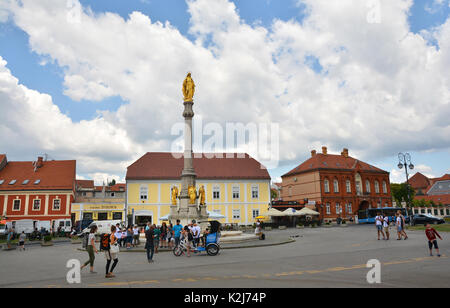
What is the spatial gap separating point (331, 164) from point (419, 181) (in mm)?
73337

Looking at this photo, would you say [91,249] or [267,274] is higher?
[91,249]

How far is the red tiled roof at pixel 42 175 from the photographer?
4662cm

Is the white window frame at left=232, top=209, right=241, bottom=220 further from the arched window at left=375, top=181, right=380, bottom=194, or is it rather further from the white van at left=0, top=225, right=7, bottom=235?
the white van at left=0, top=225, right=7, bottom=235

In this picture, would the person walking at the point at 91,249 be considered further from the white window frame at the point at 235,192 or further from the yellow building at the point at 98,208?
the white window frame at the point at 235,192

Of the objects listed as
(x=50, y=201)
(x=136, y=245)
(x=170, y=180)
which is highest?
(x=170, y=180)

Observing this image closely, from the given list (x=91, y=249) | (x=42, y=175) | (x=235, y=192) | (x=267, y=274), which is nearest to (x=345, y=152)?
(x=235, y=192)

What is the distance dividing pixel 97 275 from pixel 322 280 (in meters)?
7.30

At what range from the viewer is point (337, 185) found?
6025 cm

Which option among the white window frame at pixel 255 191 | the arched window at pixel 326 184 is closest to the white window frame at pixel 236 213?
the white window frame at pixel 255 191

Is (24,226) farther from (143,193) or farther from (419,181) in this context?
(419,181)

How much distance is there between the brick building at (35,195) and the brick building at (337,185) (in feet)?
122
